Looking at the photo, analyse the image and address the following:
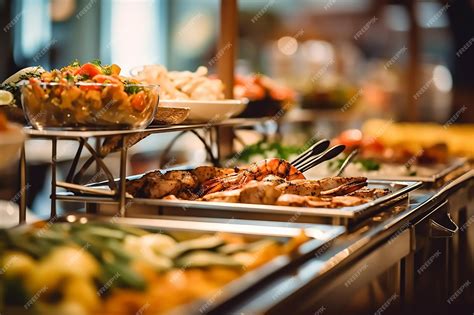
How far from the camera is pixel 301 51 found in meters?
10.3

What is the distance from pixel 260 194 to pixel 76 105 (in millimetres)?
565

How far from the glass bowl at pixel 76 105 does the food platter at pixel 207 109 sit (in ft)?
1.94

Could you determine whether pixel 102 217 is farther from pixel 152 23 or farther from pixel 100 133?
pixel 152 23

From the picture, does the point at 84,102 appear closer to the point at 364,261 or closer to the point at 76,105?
the point at 76,105

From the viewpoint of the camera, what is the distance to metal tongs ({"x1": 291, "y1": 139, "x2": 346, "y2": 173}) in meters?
2.86

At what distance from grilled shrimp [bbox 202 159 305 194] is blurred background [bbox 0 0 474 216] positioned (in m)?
2.40

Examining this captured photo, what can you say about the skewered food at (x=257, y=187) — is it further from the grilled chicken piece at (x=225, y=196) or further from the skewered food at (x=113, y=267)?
the skewered food at (x=113, y=267)

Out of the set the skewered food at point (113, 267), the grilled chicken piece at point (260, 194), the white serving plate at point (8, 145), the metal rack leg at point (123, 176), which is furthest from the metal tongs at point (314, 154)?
the white serving plate at point (8, 145)

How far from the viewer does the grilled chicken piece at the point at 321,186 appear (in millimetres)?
2523

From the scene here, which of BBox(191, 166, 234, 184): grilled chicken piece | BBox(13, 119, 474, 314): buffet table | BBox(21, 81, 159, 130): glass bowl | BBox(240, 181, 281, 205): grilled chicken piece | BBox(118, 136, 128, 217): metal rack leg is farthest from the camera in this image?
BBox(191, 166, 234, 184): grilled chicken piece

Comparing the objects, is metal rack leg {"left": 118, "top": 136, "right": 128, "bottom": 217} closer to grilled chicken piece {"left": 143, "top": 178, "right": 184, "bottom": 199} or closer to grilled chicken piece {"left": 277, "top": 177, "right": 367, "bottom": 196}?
grilled chicken piece {"left": 143, "top": 178, "right": 184, "bottom": 199}

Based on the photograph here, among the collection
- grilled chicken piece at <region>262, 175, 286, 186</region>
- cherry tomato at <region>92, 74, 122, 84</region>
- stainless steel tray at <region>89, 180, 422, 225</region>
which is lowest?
stainless steel tray at <region>89, 180, 422, 225</region>

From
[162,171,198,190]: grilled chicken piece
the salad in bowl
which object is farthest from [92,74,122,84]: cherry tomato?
[162,171,198,190]: grilled chicken piece

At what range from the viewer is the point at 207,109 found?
295cm
